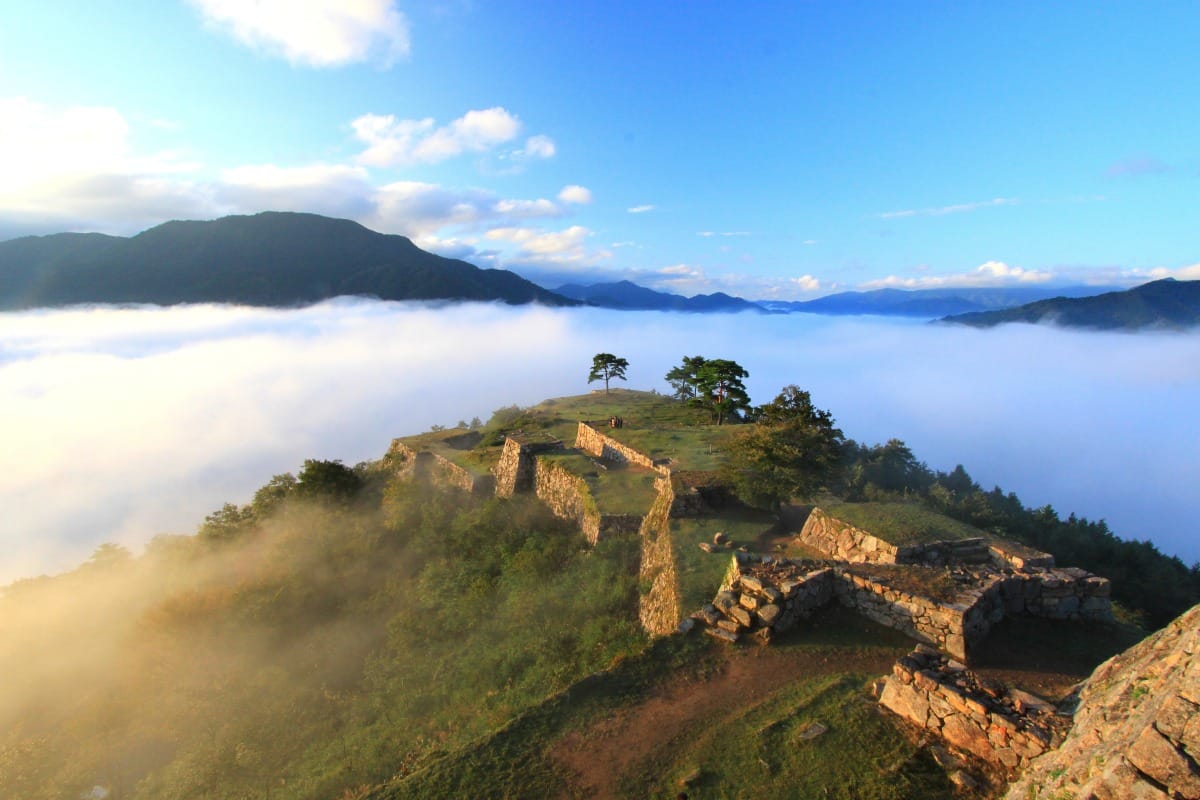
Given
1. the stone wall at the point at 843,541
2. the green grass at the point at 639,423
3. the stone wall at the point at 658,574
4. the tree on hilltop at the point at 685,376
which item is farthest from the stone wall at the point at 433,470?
the tree on hilltop at the point at 685,376

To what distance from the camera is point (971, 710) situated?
23.2ft

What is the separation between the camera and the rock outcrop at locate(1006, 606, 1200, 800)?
4.02 metres

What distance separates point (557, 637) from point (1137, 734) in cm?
1139

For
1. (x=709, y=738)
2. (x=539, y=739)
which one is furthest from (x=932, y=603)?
(x=539, y=739)

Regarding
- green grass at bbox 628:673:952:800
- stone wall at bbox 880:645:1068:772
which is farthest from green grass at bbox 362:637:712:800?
stone wall at bbox 880:645:1068:772

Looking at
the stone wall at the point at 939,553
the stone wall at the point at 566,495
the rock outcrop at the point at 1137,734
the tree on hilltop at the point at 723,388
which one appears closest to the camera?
the rock outcrop at the point at 1137,734

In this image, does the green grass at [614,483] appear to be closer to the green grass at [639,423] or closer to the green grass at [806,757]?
the green grass at [639,423]

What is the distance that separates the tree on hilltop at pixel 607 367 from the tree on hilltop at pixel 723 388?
1336 centimetres

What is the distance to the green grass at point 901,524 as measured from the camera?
1305cm

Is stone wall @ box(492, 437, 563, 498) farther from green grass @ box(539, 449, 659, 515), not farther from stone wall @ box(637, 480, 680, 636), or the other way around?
stone wall @ box(637, 480, 680, 636)

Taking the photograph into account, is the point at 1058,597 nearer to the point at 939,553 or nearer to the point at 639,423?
the point at 939,553

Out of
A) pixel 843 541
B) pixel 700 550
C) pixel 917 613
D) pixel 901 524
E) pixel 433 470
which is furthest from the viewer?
pixel 433 470

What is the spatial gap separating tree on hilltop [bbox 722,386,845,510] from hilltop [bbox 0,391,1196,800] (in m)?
0.78

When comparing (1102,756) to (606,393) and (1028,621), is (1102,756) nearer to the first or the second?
(1028,621)
